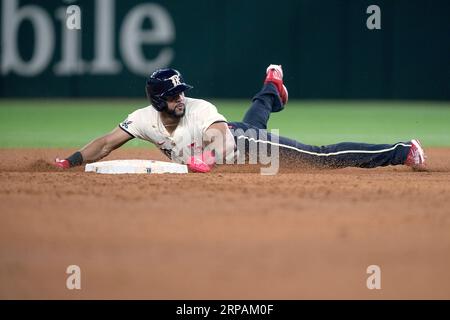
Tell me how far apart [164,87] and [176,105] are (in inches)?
7.8

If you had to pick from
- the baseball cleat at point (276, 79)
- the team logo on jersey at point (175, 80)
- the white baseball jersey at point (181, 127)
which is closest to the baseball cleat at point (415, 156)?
the baseball cleat at point (276, 79)

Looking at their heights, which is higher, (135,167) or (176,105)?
(176,105)

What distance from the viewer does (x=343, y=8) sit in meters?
16.2

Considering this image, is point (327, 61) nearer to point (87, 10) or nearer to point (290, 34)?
point (290, 34)

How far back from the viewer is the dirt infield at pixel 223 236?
12.9 feet

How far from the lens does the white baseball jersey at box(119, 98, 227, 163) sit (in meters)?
7.13

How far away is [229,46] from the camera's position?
54.5 ft
